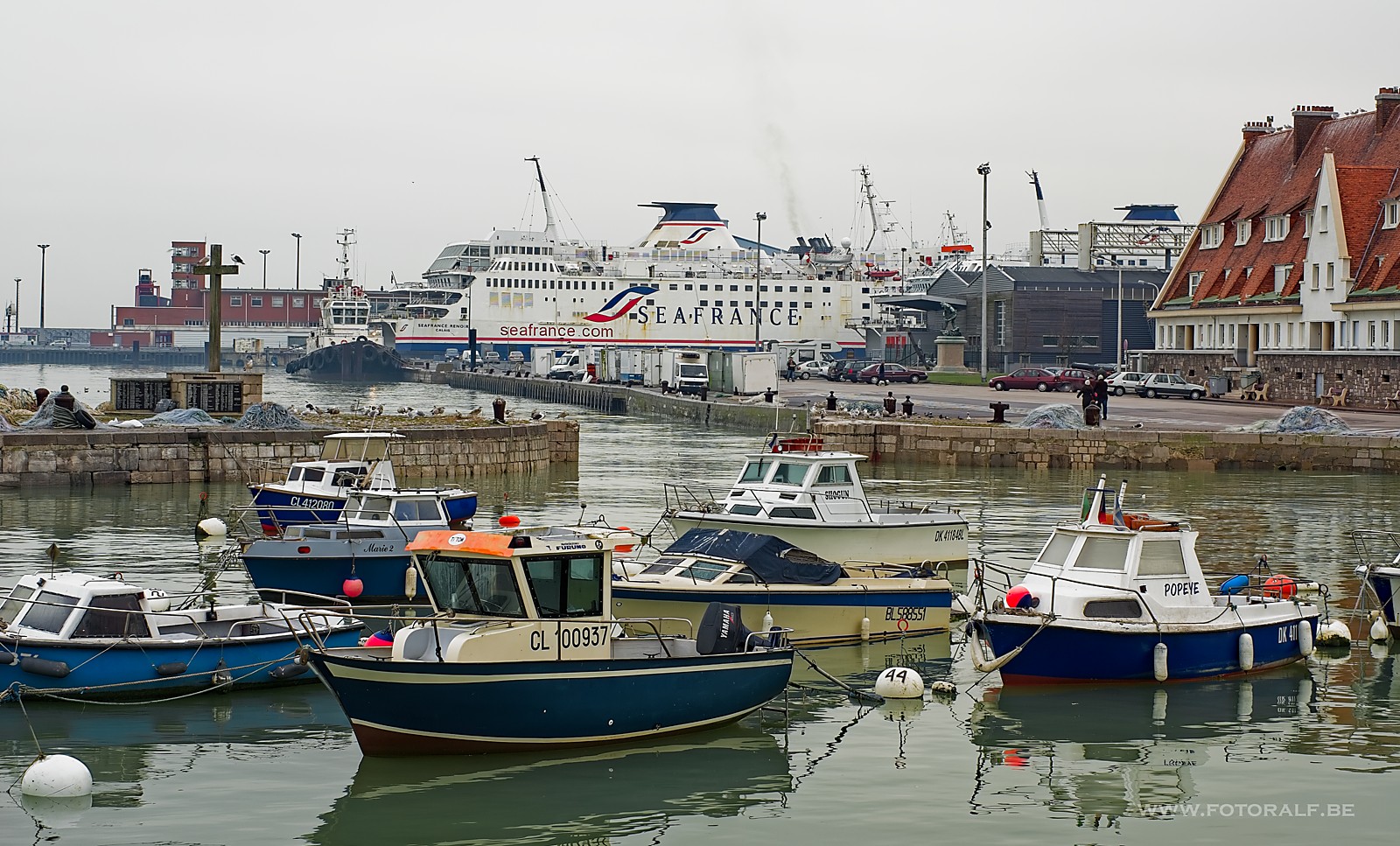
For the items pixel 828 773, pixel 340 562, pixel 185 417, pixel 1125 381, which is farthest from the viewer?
pixel 1125 381

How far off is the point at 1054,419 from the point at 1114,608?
104ft

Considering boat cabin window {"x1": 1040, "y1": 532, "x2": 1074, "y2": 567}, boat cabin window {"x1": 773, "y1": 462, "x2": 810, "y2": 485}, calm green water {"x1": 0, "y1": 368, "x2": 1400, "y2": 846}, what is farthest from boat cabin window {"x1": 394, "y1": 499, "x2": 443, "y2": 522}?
boat cabin window {"x1": 1040, "y1": 532, "x2": 1074, "y2": 567}

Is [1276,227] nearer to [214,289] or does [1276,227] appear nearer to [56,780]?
[214,289]

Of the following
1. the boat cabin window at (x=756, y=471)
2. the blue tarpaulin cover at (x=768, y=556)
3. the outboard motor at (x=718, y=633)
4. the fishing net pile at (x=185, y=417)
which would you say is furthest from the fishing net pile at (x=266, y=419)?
the outboard motor at (x=718, y=633)

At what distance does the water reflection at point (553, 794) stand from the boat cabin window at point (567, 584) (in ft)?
4.47

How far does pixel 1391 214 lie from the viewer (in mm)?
60406

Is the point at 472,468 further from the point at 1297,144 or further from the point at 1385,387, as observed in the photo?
the point at 1297,144

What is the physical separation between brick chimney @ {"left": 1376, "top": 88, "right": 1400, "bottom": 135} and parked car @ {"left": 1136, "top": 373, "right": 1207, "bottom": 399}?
42.8ft

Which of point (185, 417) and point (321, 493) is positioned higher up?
point (185, 417)

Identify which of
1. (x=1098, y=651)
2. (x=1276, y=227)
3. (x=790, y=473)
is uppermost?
(x=1276, y=227)

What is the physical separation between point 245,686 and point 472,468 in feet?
83.9

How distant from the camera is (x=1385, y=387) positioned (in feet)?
187

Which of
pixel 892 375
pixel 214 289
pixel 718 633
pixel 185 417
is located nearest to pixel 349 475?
pixel 718 633

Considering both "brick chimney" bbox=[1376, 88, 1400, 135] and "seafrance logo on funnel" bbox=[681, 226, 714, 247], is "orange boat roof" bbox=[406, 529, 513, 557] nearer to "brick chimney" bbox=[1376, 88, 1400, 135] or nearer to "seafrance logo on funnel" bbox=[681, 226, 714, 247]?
"brick chimney" bbox=[1376, 88, 1400, 135]
